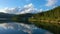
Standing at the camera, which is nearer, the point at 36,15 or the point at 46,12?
the point at 46,12

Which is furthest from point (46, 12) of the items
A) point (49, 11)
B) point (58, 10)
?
point (58, 10)

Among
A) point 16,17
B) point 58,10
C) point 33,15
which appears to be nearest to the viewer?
point 58,10

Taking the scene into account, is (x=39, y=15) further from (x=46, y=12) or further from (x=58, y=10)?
(x=58, y=10)

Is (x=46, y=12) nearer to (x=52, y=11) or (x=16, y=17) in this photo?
(x=52, y=11)

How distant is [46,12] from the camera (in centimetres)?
6084

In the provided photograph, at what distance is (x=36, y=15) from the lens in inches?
2606

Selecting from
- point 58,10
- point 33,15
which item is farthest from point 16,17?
point 58,10

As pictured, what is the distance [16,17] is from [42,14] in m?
13.6

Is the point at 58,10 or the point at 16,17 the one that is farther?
the point at 16,17

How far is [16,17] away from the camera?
228ft

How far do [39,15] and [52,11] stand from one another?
6.73 meters

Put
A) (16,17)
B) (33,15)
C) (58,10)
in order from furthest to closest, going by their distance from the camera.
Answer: (16,17), (33,15), (58,10)

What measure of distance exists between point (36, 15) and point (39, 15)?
1.97 m

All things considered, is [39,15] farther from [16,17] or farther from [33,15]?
[16,17]
